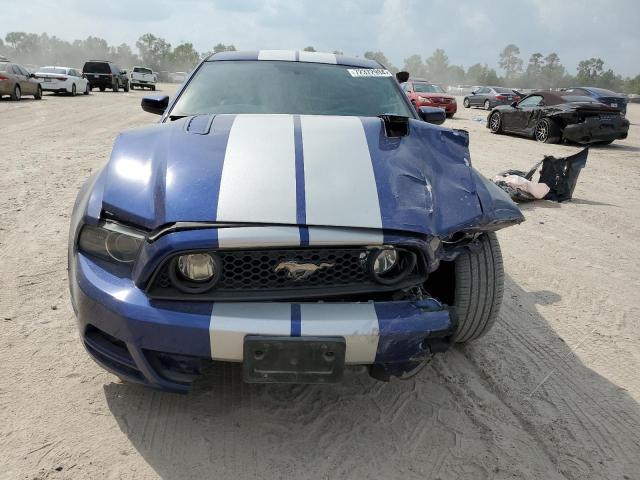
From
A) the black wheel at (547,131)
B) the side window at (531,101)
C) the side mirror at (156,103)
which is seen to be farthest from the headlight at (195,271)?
the side window at (531,101)

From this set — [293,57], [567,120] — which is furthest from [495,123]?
[293,57]

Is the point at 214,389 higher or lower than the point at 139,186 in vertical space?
lower

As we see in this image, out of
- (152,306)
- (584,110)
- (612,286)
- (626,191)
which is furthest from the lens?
(584,110)

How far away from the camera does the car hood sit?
202 centimetres

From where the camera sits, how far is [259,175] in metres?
2.16

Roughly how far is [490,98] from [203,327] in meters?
27.6

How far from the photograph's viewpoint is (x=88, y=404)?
2.36 meters

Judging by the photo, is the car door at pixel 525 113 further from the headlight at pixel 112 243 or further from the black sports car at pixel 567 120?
the headlight at pixel 112 243

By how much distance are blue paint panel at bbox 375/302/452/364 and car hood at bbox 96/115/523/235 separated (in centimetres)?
31

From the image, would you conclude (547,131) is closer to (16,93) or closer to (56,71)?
(16,93)

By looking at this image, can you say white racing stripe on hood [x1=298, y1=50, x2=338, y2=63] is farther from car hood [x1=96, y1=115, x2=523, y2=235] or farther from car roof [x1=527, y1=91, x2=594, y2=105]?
car roof [x1=527, y1=91, x2=594, y2=105]

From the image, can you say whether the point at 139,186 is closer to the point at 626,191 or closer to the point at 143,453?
the point at 143,453

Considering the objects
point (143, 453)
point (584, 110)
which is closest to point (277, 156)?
point (143, 453)

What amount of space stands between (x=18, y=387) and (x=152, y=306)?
3.42 ft
